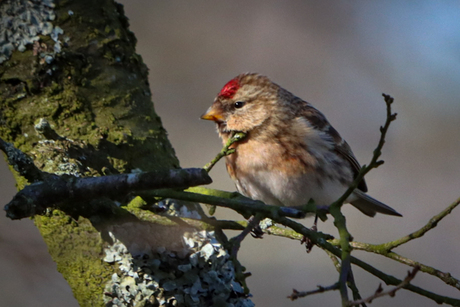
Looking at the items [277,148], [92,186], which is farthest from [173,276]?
[277,148]

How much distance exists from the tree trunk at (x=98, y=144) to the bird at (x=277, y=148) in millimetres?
785

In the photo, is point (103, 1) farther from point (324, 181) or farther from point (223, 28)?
point (223, 28)

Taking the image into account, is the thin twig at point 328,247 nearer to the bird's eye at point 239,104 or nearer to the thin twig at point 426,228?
the thin twig at point 426,228

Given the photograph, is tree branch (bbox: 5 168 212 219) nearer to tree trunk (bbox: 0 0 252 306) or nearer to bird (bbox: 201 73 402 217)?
tree trunk (bbox: 0 0 252 306)

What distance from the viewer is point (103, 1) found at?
2277 mm

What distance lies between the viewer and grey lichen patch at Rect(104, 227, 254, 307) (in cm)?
158

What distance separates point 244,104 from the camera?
306cm

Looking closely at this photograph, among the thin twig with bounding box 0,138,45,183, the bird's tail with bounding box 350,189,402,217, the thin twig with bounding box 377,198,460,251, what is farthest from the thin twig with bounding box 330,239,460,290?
the bird's tail with bounding box 350,189,402,217

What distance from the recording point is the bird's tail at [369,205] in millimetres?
3305

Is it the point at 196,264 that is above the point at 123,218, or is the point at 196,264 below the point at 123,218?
below

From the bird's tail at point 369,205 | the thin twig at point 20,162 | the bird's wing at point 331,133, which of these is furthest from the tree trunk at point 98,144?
the bird's tail at point 369,205

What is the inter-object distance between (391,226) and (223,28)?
251 centimetres

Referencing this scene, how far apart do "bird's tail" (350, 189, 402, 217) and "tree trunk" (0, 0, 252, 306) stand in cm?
160

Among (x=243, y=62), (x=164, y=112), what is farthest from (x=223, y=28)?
(x=164, y=112)
